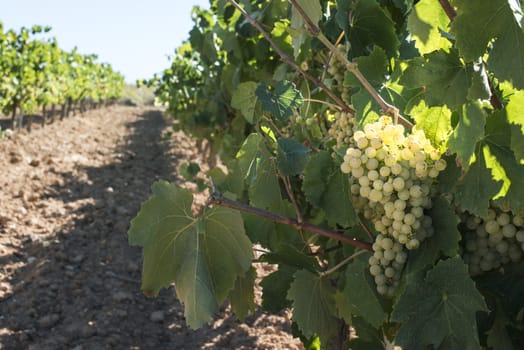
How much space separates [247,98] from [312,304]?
0.74m

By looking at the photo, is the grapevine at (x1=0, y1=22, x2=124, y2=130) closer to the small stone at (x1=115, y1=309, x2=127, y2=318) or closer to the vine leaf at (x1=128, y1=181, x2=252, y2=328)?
the small stone at (x1=115, y1=309, x2=127, y2=318)

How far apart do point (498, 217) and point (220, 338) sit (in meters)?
3.35

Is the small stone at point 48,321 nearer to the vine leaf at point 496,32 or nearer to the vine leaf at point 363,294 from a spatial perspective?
the vine leaf at point 363,294

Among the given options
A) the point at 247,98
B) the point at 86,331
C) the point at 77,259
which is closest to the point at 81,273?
the point at 77,259

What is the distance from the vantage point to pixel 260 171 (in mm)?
1804

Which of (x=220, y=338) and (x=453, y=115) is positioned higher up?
(x=453, y=115)

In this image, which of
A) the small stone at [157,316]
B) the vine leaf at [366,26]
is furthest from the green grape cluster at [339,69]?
the small stone at [157,316]

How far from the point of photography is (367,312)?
1640 millimetres

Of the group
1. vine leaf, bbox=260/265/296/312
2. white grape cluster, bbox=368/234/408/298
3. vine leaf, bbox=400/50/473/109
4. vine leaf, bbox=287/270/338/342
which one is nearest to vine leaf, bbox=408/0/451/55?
vine leaf, bbox=400/50/473/109

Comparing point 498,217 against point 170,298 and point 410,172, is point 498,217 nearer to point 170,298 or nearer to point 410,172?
point 410,172

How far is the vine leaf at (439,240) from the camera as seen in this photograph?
1.31m

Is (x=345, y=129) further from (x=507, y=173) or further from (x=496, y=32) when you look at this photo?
(x=496, y=32)

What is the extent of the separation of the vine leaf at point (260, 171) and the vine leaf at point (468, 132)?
667mm

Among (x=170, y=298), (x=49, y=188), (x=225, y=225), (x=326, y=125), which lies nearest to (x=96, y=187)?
(x=49, y=188)
